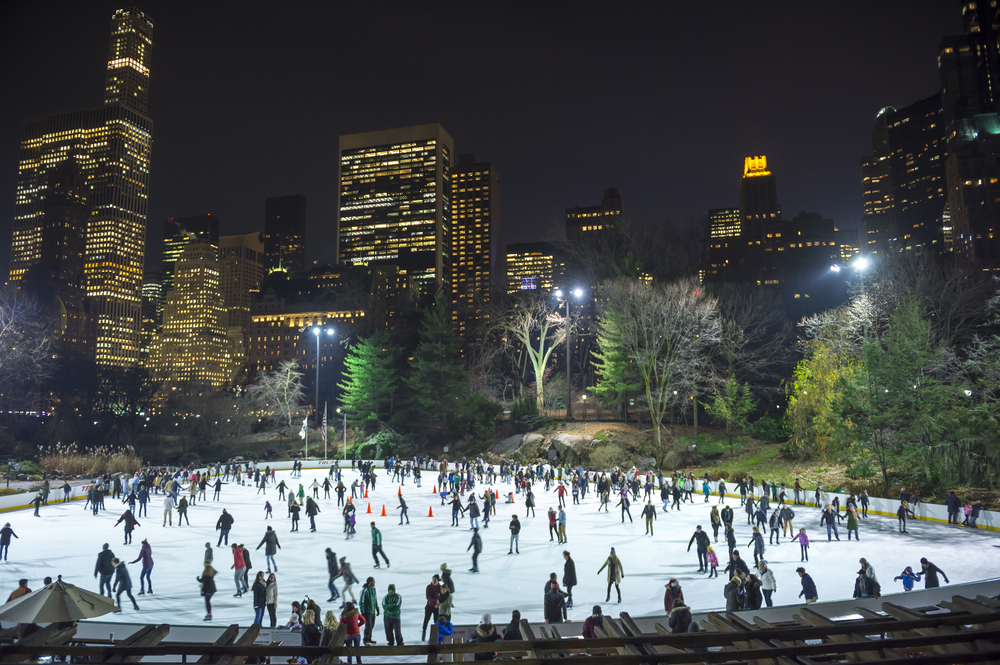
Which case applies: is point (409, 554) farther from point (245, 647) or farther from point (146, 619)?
point (245, 647)

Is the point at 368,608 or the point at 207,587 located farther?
the point at 207,587

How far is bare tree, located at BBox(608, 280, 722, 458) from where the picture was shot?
1515 inches

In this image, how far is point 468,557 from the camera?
606 inches

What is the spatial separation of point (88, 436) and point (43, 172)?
193872 millimetres

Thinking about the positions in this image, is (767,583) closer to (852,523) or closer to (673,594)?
(673,594)

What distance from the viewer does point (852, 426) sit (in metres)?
26.8

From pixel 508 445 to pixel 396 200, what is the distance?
485 ft

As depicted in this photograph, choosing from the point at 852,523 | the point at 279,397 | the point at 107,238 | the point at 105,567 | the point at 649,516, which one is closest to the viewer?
the point at 105,567

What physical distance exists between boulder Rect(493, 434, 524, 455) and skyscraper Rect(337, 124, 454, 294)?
133883 mm

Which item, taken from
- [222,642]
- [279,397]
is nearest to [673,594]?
[222,642]

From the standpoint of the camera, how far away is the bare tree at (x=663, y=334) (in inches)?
1515

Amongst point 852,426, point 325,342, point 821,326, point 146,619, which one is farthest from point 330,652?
point 325,342

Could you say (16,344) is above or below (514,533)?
above

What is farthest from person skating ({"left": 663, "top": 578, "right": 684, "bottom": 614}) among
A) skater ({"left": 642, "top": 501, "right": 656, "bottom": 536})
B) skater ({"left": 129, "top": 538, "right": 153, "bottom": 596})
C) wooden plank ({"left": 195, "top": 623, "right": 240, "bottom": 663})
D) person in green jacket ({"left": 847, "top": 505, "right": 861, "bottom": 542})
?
person in green jacket ({"left": 847, "top": 505, "right": 861, "bottom": 542})
